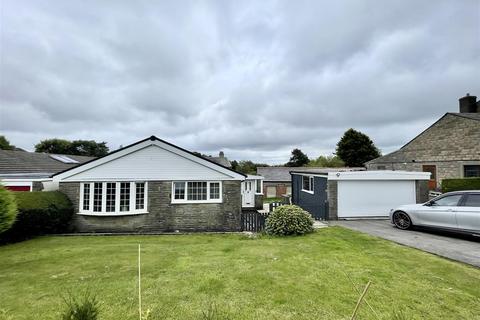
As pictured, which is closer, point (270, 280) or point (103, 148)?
point (270, 280)

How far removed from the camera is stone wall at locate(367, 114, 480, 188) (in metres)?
19.8

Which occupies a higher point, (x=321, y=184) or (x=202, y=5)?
(x=202, y=5)

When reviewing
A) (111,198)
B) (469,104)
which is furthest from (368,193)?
(469,104)

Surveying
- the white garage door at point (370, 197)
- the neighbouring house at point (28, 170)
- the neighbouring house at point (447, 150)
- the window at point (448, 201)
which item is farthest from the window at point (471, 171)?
the neighbouring house at point (28, 170)

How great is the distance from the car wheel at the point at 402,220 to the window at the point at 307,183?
24.7 feet

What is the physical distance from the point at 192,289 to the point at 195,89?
57.9 feet

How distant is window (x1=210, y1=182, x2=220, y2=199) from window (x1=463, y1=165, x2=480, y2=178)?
21.2 metres

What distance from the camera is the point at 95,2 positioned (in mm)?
9742

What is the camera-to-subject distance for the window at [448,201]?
30.8 feet

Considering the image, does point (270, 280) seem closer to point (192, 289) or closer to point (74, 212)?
point (192, 289)

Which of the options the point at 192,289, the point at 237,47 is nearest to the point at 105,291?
the point at 192,289

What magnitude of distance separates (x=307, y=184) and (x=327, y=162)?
43.2m

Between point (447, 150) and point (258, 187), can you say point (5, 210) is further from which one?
point (447, 150)

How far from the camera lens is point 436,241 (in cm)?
883
